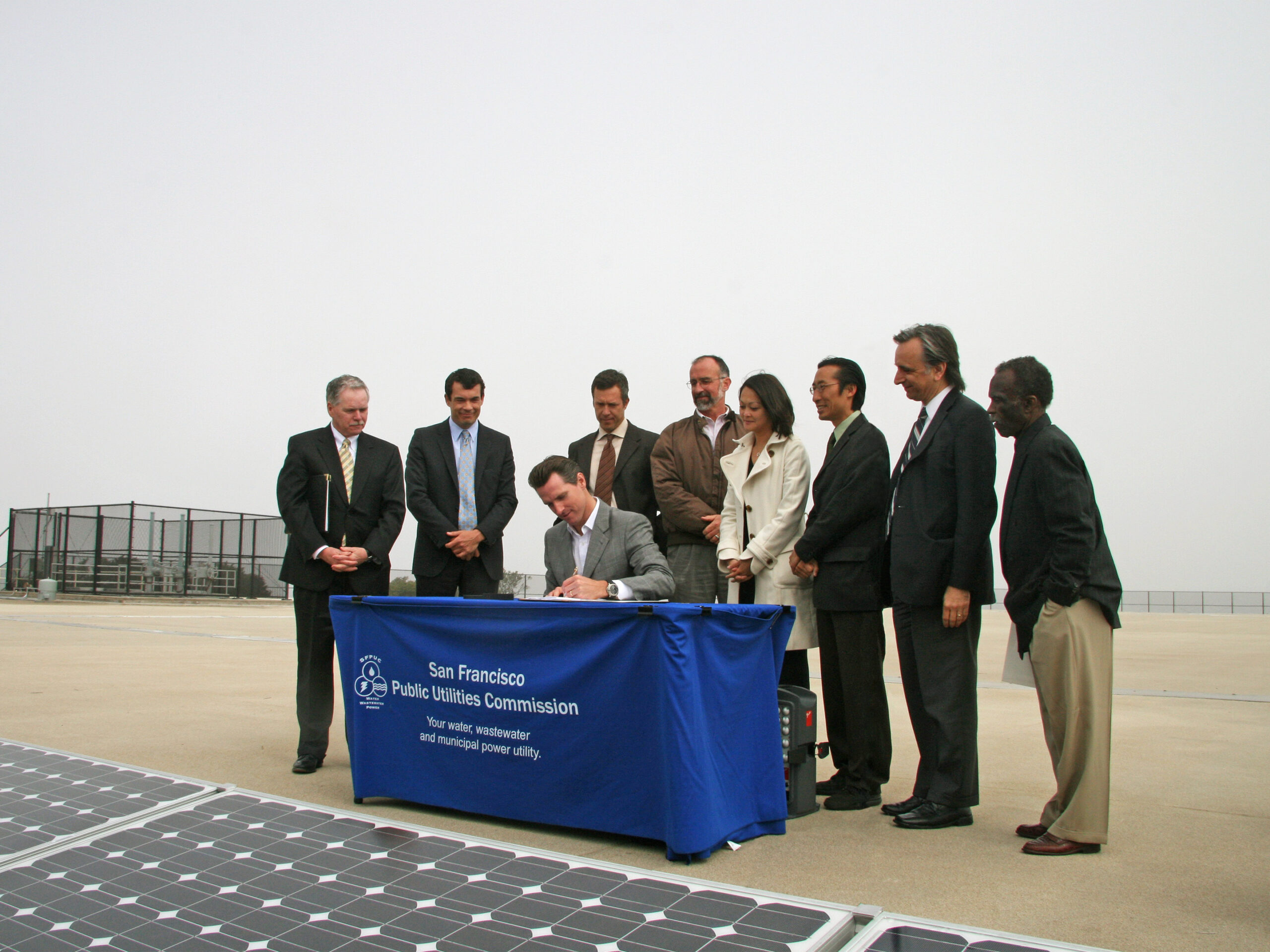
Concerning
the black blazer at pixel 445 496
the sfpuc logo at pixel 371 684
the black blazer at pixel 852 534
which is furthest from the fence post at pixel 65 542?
the black blazer at pixel 852 534

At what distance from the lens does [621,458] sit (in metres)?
5.33

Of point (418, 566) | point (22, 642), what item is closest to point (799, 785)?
point (418, 566)

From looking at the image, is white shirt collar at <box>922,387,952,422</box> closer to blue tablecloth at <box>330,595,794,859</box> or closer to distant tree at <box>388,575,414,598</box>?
blue tablecloth at <box>330,595,794,859</box>

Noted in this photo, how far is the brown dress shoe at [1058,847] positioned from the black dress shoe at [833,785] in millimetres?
946

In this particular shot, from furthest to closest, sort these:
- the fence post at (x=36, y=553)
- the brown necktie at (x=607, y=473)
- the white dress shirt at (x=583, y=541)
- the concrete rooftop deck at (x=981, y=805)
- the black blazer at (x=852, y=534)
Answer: the fence post at (x=36, y=553) < the brown necktie at (x=607, y=473) < the white dress shirt at (x=583, y=541) < the black blazer at (x=852, y=534) < the concrete rooftop deck at (x=981, y=805)

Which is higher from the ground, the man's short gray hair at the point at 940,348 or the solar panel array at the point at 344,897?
the man's short gray hair at the point at 940,348

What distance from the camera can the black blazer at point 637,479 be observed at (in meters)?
5.28

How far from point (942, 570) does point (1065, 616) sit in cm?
55

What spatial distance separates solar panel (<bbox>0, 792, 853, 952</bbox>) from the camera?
2.18 m

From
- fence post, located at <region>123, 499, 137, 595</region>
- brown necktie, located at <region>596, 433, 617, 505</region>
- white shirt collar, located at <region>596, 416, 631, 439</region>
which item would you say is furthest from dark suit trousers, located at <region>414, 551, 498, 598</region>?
fence post, located at <region>123, 499, 137, 595</region>

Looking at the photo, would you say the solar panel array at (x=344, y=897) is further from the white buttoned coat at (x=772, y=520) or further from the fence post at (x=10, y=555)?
the fence post at (x=10, y=555)

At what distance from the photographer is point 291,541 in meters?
4.79

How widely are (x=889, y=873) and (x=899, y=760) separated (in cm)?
223

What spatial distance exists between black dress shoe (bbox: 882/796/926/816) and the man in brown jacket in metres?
1.41
